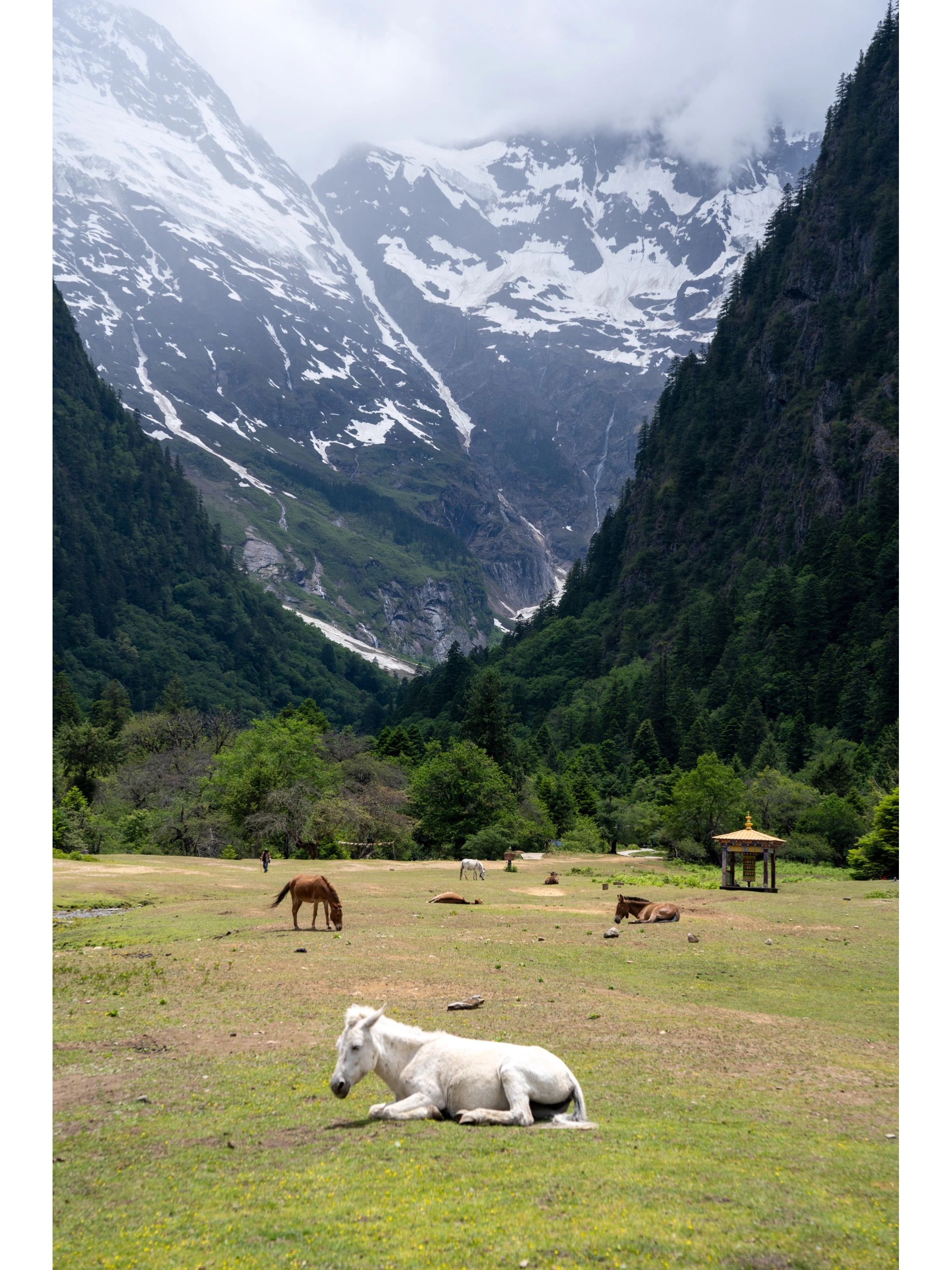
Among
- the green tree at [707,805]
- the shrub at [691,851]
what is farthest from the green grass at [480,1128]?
the shrub at [691,851]

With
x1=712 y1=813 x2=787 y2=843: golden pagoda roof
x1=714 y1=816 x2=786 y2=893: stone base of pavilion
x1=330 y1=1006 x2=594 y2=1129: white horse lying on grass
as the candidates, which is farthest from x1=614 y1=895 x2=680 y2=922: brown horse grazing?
x1=330 y1=1006 x2=594 y2=1129: white horse lying on grass

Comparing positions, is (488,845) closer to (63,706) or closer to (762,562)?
(63,706)

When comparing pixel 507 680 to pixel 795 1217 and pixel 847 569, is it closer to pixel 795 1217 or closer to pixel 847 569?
pixel 847 569

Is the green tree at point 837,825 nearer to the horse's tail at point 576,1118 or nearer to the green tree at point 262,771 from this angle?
the green tree at point 262,771

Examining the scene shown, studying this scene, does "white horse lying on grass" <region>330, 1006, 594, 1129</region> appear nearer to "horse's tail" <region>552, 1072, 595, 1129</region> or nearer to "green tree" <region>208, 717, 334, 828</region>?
"horse's tail" <region>552, 1072, 595, 1129</region>
